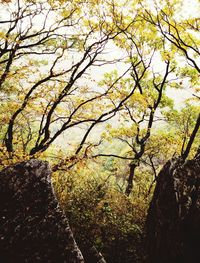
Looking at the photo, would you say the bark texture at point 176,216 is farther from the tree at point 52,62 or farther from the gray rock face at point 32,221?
the tree at point 52,62

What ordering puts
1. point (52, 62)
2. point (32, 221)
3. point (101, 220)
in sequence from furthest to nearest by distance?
point (52, 62)
point (101, 220)
point (32, 221)

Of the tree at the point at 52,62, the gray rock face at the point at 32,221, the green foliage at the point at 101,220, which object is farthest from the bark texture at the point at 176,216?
the tree at the point at 52,62

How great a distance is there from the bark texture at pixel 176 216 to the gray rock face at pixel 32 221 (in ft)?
8.99

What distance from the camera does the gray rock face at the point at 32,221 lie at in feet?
18.8

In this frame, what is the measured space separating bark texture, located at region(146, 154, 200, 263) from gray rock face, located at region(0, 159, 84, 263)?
2739 millimetres

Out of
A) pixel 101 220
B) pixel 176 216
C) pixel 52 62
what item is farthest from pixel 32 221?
pixel 52 62

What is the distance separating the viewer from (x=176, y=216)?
7590mm

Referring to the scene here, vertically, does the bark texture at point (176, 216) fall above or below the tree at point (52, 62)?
below

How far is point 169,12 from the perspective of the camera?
45.3 feet

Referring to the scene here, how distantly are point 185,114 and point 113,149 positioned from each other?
265 feet

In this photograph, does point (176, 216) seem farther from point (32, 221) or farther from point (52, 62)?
point (52, 62)

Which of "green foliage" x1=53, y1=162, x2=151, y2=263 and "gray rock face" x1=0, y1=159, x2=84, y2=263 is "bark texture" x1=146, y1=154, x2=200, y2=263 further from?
"gray rock face" x1=0, y1=159, x2=84, y2=263

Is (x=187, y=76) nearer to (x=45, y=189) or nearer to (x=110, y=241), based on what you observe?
(x=110, y=241)

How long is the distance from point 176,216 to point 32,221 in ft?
11.8
